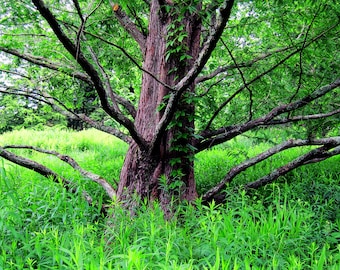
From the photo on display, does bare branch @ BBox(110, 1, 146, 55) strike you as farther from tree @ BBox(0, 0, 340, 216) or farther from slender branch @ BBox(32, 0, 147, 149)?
slender branch @ BBox(32, 0, 147, 149)

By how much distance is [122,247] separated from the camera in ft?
6.28

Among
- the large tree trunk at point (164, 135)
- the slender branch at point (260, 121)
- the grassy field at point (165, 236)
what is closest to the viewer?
the grassy field at point (165, 236)

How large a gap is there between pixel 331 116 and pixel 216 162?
2.17 metres

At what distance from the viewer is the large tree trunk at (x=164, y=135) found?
2.89 m

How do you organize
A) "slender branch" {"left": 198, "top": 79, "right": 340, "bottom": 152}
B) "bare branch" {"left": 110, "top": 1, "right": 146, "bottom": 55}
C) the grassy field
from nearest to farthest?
the grassy field < "slender branch" {"left": 198, "top": 79, "right": 340, "bottom": 152} < "bare branch" {"left": 110, "top": 1, "right": 146, "bottom": 55}

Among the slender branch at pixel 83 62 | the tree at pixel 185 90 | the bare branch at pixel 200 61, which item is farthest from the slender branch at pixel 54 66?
the bare branch at pixel 200 61

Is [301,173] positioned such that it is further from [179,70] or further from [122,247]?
[122,247]

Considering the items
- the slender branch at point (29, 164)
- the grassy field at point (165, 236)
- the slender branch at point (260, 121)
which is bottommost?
the grassy field at point (165, 236)

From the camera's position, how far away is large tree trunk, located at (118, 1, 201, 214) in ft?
9.48

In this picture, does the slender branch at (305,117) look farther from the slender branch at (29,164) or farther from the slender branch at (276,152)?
the slender branch at (29,164)

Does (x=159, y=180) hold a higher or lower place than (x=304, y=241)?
higher

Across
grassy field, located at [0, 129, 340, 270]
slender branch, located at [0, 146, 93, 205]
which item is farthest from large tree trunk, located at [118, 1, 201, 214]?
slender branch, located at [0, 146, 93, 205]

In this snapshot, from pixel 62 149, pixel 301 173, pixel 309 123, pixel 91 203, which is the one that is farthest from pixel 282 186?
pixel 62 149

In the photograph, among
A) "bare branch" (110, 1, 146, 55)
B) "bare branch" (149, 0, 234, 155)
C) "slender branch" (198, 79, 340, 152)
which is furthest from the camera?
"bare branch" (110, 1, 146, 55)
